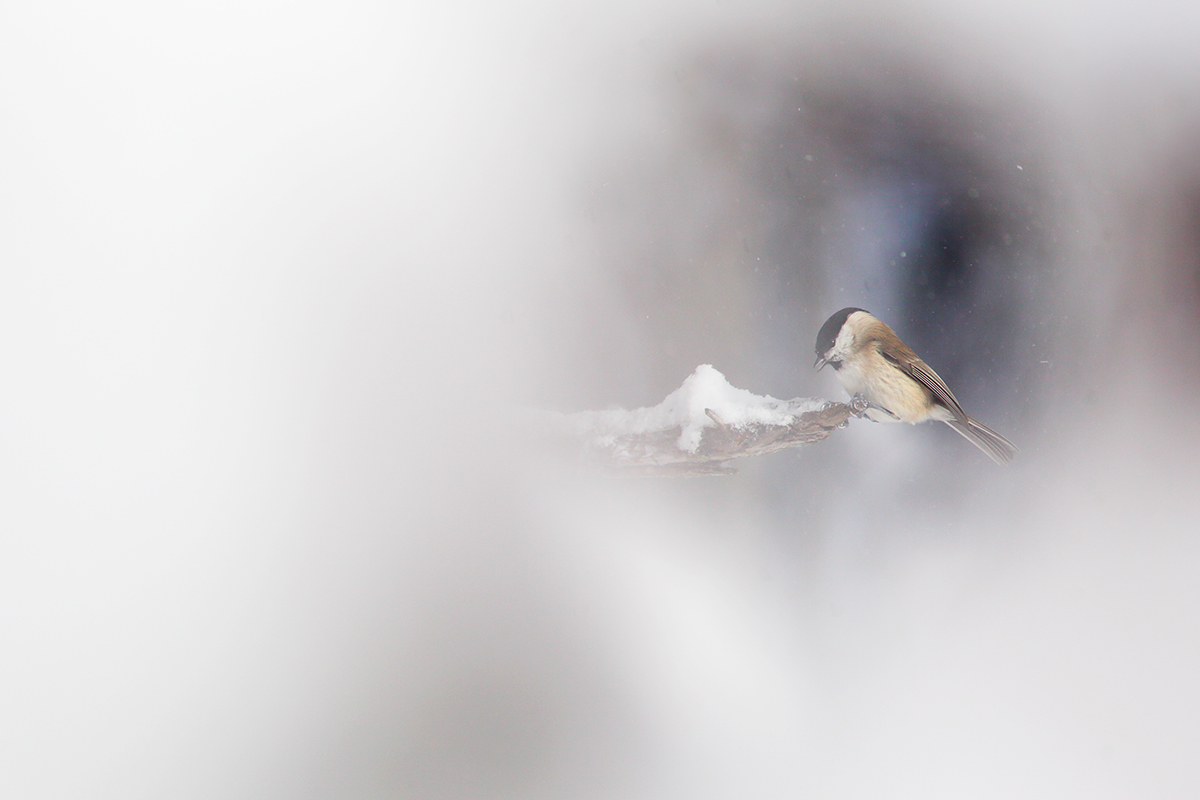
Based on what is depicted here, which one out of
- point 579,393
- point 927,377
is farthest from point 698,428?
point 927,377

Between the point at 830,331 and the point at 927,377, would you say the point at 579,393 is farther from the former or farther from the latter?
the point at 927,377

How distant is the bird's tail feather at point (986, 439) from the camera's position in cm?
75

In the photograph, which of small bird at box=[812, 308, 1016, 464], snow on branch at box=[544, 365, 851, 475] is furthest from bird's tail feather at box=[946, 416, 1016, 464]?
snow on branch at box=[544, 365, 851, 475]

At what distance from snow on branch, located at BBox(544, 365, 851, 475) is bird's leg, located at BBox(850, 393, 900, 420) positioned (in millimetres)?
14

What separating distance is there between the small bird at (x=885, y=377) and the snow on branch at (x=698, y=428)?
0.14 ft

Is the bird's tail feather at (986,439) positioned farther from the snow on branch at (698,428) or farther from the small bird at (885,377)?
the snow on branch at (698,428)

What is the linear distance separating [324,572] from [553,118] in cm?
46

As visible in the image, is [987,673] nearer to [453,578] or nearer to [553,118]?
[453,578]

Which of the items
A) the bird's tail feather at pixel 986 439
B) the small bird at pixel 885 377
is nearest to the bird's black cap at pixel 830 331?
the small bird at pixel 885 377

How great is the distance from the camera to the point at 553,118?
639mm

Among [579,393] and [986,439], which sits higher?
[579,393]

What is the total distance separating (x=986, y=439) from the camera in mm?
757

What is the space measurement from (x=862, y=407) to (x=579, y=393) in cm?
32

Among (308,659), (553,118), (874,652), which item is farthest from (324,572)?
(874,652)
